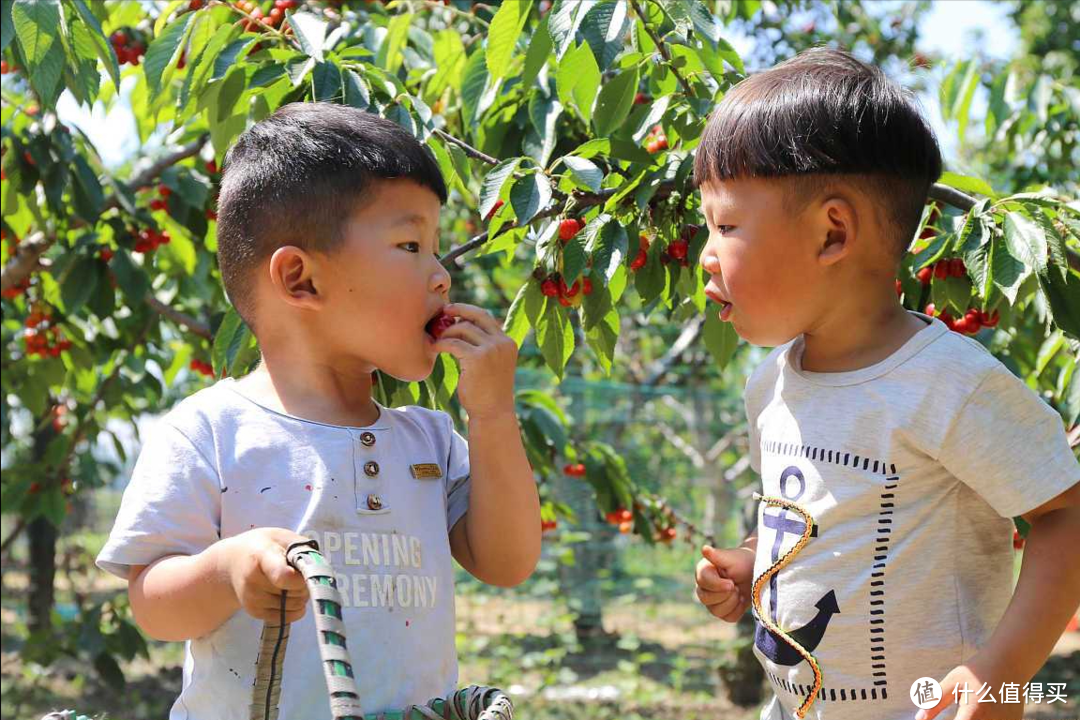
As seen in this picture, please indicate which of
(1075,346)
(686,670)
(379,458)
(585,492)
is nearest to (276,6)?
(379,458)

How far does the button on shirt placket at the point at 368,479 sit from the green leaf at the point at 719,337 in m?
0.86

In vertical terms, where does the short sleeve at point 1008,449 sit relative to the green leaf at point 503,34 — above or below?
below

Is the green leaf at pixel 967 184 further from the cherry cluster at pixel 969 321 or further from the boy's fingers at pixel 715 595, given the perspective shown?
the boy's fingers at pixel 715 595

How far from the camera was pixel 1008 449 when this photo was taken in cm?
128

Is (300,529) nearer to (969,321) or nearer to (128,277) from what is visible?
(969,321)

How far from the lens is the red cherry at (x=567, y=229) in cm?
186

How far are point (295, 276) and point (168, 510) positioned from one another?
30 centimetres

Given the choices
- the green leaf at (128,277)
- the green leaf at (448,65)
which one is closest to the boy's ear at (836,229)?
the green leaf at (448,65)

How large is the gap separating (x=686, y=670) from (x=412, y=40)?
145 inches

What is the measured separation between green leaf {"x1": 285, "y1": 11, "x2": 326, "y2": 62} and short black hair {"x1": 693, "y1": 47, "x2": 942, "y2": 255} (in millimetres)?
722

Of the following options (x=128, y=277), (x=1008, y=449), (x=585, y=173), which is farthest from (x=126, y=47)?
(x=1008, y=449)

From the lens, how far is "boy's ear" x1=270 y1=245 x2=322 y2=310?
52.7 inches

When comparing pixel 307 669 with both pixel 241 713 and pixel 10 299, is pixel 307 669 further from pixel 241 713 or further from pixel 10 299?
pixel 10 299

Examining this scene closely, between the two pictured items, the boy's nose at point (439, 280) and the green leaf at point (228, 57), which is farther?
the green leaf at point (228, 57)
